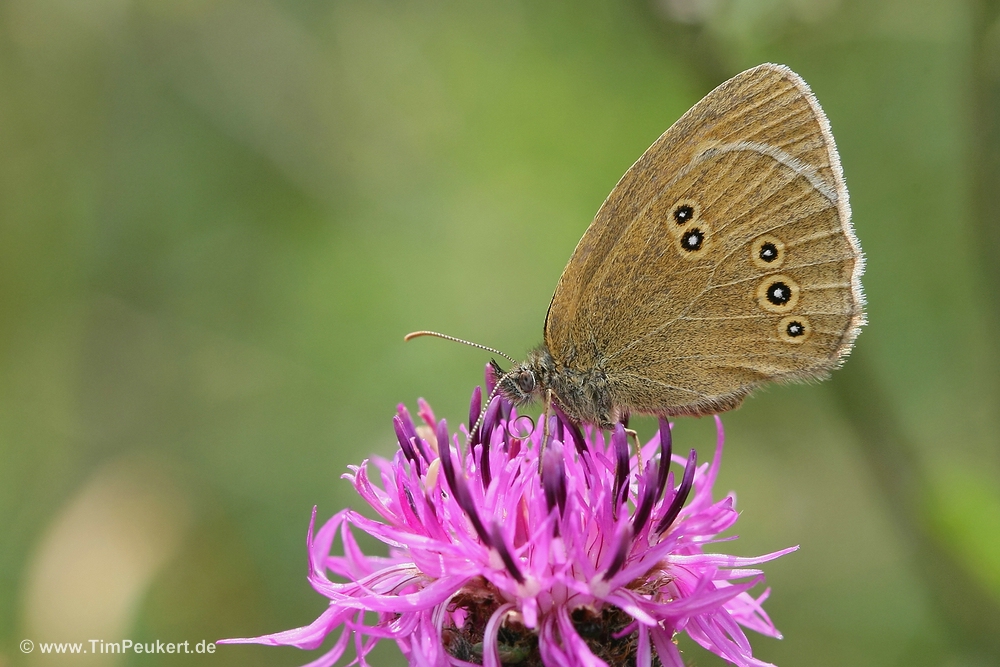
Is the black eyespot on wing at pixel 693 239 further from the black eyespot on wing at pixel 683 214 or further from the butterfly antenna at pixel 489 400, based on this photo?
the butterfly antenna at pixel 489 400

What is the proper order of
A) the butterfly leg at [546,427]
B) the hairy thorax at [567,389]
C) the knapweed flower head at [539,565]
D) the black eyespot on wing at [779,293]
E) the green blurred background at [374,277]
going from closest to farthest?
1. the knapweed flower head at [539,565]
2. the butterfly leg at [546,427]
3. the black eyespot on wing at [779,293]
4. the hairy thorax at [567,389]
5. the green blurred background at [374,277]

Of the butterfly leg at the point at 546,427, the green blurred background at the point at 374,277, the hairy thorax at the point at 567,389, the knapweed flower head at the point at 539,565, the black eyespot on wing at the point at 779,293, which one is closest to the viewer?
the knapweed flower head at the point at 539,565

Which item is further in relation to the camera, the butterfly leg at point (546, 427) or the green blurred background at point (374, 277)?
the green blurred background at point (374, 277)

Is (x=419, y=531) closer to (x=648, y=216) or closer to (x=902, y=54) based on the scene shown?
(x=648, y=216)

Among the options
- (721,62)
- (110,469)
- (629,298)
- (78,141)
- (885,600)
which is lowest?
(885,600)

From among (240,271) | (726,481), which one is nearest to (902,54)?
(726,481)

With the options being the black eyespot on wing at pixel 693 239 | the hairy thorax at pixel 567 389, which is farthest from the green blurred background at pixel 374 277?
the hairy thorax at pixel 567 389

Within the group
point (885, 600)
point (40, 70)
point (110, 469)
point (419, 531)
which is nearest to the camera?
point (419, 531)

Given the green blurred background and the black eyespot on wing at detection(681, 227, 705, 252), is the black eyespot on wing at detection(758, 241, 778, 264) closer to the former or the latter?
the black eyespot on wing at detection(681, 227, 705, 252)
